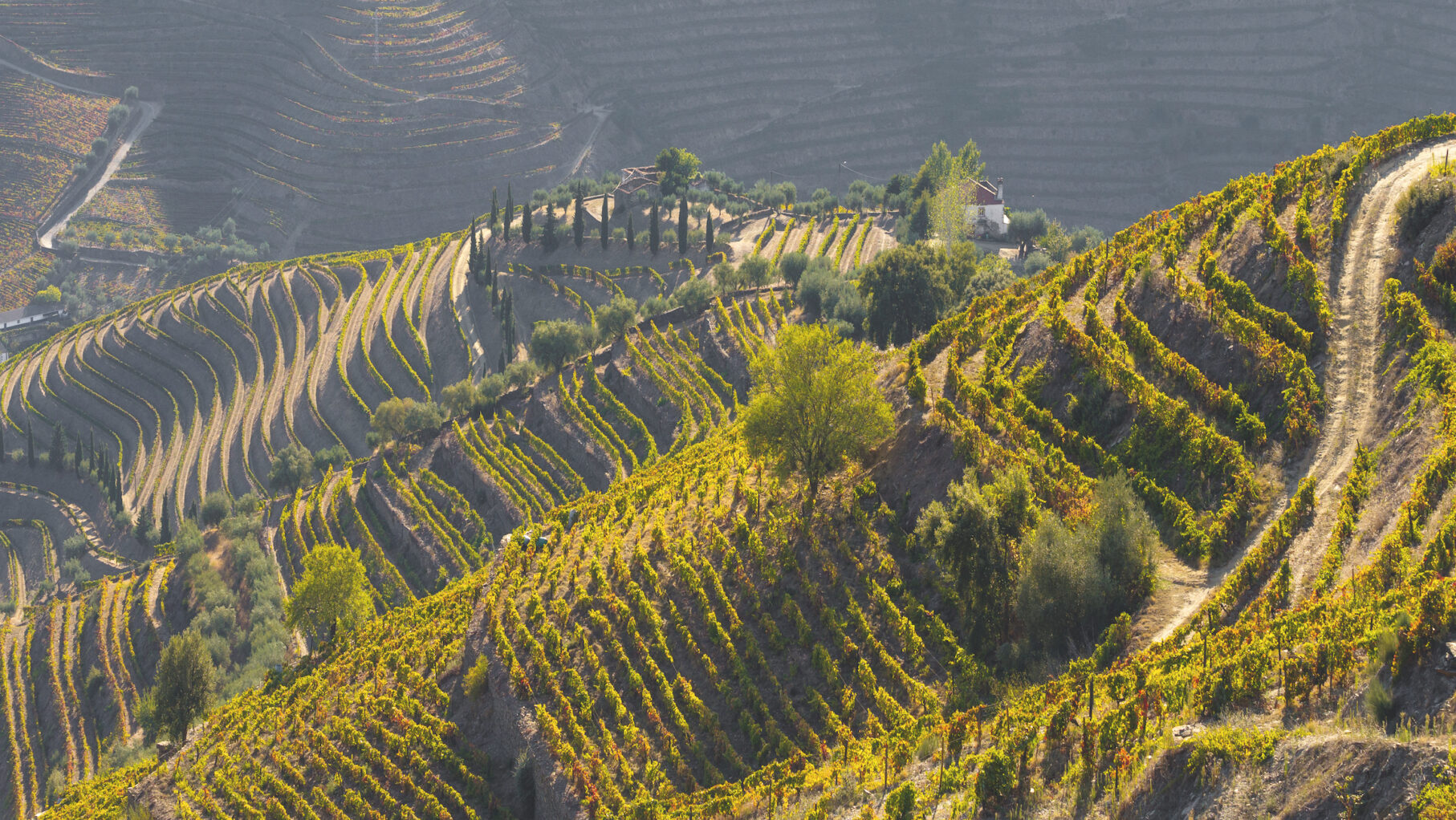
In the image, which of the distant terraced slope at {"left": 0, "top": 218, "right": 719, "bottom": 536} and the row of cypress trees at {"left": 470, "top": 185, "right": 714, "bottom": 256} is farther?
the row of cypress trees at {"left": 470, "top": 185, "right": 714, "bottom": 256}

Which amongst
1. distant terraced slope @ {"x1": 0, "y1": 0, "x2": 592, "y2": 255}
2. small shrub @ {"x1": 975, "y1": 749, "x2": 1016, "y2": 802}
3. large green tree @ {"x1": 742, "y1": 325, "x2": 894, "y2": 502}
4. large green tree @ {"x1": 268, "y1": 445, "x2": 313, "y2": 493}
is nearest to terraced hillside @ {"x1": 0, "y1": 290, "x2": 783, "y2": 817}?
large green tree @ {"x1": 268, "y1": 445, "x2": 313, "y2": 493}

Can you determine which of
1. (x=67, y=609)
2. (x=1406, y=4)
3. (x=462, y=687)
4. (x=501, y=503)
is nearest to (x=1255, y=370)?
(x=462, y=687)

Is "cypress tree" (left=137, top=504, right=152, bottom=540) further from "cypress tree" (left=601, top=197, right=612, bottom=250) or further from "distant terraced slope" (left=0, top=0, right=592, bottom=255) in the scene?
"distant terraced slope" (left=0, top=0, right=592, bottom=255)

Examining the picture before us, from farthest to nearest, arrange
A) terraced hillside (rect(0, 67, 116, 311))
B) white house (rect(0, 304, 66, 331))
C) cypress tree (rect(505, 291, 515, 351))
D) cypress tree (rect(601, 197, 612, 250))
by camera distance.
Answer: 1. terraced hillside (rect(0, 67, 116, 311))
2. white house (rect(0, 304, 66, 331))
3. cypress tree (rect(601, 197, 612, 250))
4. cypress tree (rect(505, 291, 515, 351))

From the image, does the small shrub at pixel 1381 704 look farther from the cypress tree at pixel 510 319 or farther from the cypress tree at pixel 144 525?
the cypress tree at pixel 144 525

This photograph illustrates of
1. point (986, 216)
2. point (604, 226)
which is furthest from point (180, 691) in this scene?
point (986, 216)

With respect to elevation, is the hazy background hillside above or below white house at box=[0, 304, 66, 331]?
above

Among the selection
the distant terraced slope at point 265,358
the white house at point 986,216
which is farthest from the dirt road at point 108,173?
the white house at point 986,216
